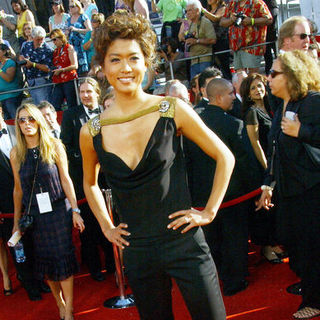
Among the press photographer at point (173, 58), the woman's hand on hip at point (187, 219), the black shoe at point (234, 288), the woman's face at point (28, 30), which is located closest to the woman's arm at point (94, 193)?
the woman's hand on hip at point (187, 219)

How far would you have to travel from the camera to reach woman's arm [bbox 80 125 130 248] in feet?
8.09

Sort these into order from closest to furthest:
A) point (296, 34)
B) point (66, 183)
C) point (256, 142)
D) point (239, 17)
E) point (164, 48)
A: point (296, 34) → point (66, 183) → point (256, 142) → point (239, 17) → point (164, 48)

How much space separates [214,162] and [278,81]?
106cm

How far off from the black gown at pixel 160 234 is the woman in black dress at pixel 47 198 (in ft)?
6.29

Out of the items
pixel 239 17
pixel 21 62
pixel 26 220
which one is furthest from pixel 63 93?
pixel 26 220

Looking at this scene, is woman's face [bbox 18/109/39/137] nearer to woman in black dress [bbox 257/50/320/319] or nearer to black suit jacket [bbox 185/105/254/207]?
black suit jacket [bbox 185/105/254/207]

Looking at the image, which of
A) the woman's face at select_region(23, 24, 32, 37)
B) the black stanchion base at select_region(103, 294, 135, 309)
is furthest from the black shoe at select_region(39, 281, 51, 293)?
the woman's face at select_region(23, 24, 32, 37)

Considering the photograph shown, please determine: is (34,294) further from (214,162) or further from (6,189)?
(214,162)

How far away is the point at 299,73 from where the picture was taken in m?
3.44

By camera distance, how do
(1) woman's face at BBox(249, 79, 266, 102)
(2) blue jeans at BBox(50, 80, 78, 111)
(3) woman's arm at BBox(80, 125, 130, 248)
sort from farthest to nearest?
(2) blue jeans at BBox(50, 80, 78, 111) → (1) woman's face at BBox(249, 79, 266, 102) → (3) woman's arm at BBox(80, 125, 130, 248)

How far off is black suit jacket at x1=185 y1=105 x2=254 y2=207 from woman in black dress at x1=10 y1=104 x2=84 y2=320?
106 cm

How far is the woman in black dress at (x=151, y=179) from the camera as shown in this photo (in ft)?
7.68

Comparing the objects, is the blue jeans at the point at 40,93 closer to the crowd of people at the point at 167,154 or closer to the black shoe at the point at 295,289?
the crowd of people at the point at 167,154

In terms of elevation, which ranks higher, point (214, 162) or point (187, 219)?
point (187, 219)
